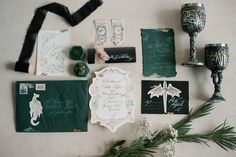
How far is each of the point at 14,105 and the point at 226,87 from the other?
4.14ft

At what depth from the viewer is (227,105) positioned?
1.78 metres

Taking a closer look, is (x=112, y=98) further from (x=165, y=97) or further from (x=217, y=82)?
(x=217, y=82)

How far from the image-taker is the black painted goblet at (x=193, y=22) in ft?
5.49

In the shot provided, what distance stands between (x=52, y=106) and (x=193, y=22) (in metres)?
0.94

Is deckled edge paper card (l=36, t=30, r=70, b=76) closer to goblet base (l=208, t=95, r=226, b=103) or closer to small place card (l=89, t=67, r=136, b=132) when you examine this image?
small place card (l=89, t=67, r=136, b=132)

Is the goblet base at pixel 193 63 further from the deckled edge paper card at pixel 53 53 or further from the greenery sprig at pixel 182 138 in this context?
the deckled edge paper card at pixel 53 53

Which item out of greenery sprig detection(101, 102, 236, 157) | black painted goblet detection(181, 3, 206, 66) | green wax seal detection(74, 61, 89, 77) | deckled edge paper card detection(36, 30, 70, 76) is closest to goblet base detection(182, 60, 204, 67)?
black painted goblet detection(181, 3, 206, 66)

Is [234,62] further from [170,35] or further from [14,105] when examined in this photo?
[14,105]

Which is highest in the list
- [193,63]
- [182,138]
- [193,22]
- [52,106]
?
[193,22]

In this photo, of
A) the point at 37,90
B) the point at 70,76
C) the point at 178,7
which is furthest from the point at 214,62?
the point at 37,90

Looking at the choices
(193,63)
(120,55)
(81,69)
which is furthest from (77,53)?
(193,63)

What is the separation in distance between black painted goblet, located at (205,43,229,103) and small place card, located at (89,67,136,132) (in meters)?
0.45

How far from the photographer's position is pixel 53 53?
1831 mm

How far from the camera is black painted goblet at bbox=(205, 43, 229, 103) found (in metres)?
1.66
